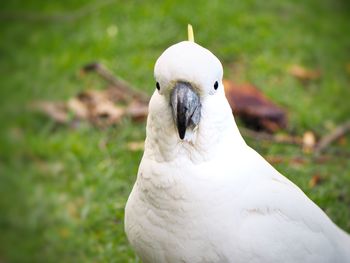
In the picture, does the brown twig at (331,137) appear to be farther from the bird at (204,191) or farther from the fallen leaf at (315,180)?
the bird at (204,191)

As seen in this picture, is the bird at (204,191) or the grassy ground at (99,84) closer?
the bird at (204,191)

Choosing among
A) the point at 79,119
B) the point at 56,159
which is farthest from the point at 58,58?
the point at 56,159

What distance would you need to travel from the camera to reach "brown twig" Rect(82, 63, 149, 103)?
4660 mm

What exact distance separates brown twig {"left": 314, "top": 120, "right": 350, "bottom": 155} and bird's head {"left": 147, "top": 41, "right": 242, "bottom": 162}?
216 centimetres

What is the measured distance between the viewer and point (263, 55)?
5461 mm

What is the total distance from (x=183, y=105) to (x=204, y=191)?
0.35 m

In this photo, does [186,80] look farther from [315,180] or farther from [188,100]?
[315,180]

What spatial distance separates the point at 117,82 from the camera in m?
4.80

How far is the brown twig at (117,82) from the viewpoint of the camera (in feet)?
15.3

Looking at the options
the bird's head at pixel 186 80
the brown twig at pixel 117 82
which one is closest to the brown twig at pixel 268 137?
the brown twig at pixel 117 82

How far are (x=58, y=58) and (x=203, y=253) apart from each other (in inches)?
131

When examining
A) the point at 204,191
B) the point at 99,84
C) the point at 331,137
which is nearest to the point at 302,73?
the point at 331,137

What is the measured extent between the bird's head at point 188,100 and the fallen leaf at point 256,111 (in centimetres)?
221

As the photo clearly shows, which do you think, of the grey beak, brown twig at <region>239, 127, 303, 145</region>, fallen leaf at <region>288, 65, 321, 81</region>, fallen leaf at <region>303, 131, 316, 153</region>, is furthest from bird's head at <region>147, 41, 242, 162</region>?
fallen leaf at <region>288, 65, 321, 81</region>
